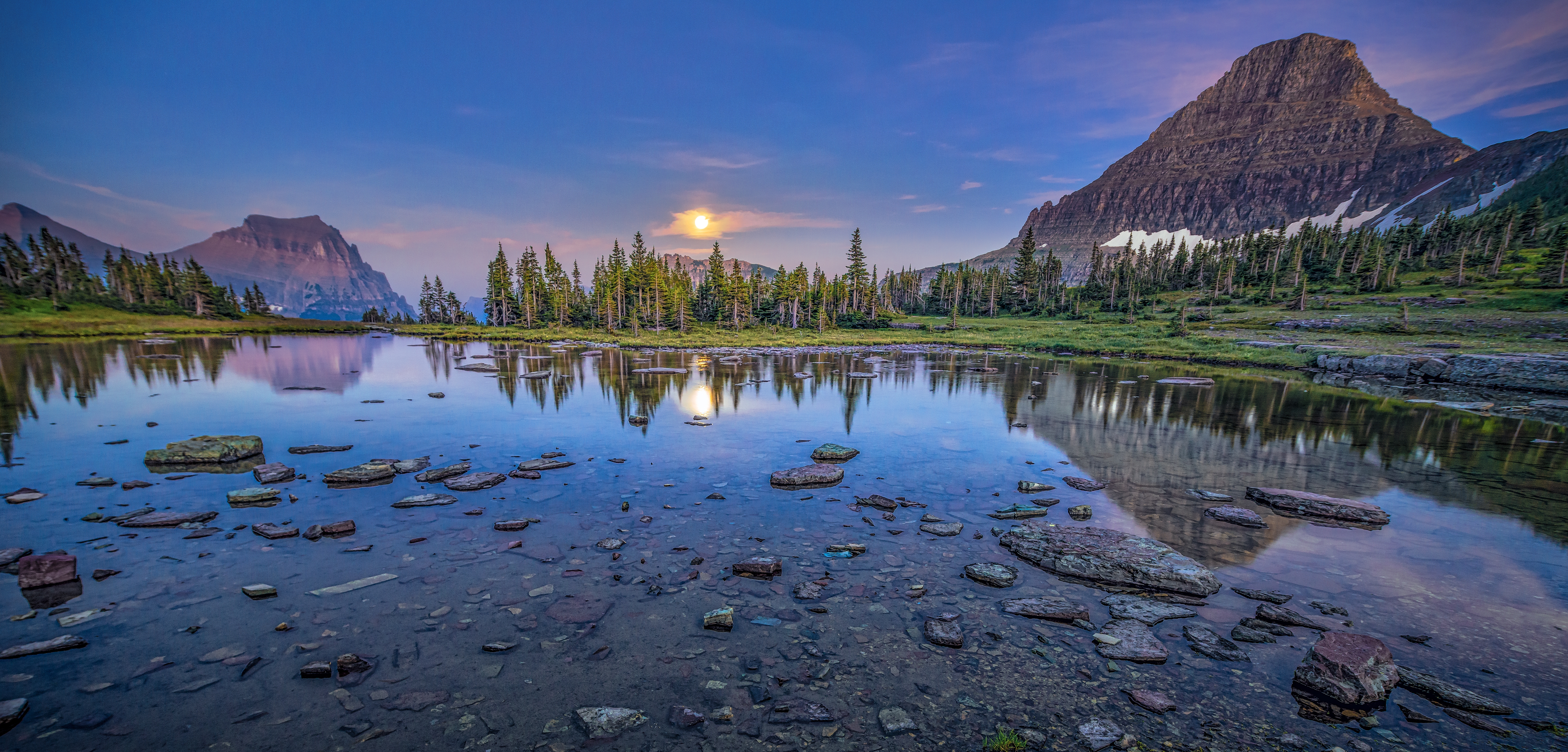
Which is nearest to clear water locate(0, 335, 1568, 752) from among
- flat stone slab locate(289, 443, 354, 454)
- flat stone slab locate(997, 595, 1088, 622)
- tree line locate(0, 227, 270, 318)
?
flat stone slab locate(997, 595, 1088, 622)

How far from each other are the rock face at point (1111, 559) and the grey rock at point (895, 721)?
476 cm

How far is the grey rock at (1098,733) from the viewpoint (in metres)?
5.23

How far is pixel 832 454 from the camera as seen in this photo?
15.9 metres

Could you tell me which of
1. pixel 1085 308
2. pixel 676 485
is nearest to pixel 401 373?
pixel 676 485

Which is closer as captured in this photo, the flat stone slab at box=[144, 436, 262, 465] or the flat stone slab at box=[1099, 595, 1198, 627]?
the flat stone slab at box=[1099, 595, 1198, 627]

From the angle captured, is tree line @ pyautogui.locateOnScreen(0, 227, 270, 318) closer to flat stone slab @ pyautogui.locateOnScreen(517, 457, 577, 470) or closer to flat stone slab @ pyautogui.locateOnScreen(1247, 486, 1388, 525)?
flat stone slab @ pyautogui.locateOnScreen(517, 457, 577, 470)

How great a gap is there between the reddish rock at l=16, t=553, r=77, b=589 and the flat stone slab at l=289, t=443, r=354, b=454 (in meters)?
7.47

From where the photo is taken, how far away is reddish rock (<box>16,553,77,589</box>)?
7.62m

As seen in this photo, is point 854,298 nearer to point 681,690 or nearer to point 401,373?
point 401,373

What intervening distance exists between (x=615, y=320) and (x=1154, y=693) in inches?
3986

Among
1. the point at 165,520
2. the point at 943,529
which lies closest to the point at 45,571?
the point at 165,520

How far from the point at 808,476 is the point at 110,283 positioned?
185898mm

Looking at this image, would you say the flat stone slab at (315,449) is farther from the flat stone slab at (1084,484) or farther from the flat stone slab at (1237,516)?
the flat stone slab at (1237,516)

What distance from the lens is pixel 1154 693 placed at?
5984 mm
